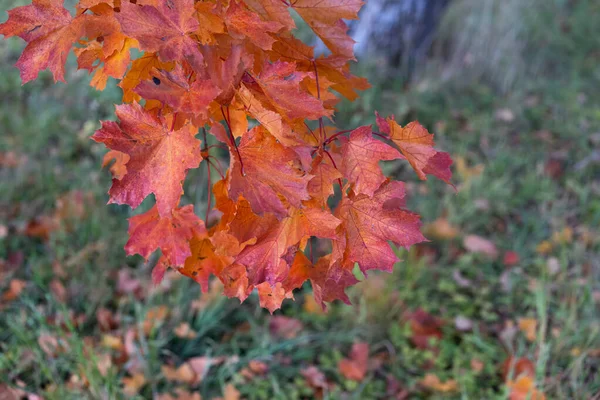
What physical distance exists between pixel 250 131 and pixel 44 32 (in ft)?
1.29

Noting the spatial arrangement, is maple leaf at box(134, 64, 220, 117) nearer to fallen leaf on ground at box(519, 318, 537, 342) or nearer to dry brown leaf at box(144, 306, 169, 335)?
dry brown leaf at box(144, 306, 169, 335)

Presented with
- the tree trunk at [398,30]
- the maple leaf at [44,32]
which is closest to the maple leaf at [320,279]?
the maple leaf at [44,32]

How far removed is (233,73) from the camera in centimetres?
72

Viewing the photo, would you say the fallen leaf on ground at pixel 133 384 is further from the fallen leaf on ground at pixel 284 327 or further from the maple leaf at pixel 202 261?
the maple leaf at pixel 202 261

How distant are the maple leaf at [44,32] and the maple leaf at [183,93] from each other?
0.66ft

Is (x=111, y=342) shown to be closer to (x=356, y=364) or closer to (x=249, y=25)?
(x=356, y=364)

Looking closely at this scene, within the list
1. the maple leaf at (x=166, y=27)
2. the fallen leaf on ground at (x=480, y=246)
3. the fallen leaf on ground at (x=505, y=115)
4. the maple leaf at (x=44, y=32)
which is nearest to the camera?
the maple leaf at (x=166, y=27)

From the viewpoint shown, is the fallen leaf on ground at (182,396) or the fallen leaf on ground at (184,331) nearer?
the fallen leaf on ground at (182,396)

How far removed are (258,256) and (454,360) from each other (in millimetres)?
1401

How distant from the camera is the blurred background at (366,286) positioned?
1.70 metres

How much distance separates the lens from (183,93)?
732mm

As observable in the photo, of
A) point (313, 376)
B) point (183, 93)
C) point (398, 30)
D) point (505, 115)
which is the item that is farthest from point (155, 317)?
point (505, 115)

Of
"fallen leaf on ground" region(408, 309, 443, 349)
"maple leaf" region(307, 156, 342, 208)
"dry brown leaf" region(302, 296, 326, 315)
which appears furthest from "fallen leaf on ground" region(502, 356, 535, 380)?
"maple leaf" region(307, 156, 342, 208)

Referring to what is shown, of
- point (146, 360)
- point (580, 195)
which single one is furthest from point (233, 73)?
point (580, 195)
